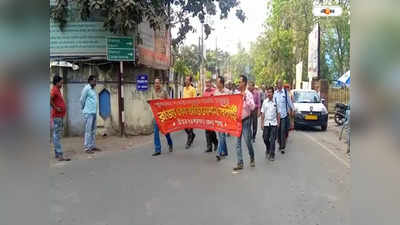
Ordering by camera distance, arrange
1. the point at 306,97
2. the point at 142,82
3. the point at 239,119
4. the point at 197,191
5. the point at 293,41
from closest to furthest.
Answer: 1. the point at 197,191
2. the point at 239,119
3. the point at 142,82
4. the point at 306,97
5. the point at 293,41

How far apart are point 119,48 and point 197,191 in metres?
6.64

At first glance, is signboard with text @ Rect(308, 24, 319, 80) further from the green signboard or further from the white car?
the green signboard

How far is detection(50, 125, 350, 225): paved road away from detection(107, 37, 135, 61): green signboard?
349 centimetres

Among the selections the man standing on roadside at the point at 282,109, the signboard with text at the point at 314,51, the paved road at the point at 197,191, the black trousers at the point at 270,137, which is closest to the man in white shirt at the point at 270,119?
the black trousers at the point at 270,137

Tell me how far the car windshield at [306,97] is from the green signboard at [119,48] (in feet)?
25.0

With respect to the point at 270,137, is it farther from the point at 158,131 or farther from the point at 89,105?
the point at 89,105

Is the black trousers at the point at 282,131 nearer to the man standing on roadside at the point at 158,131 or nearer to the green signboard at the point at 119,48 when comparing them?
the man standing on roadside at the point at 158,131

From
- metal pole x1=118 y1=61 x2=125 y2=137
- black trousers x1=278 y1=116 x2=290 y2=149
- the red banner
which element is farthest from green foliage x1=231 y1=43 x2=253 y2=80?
the red banner

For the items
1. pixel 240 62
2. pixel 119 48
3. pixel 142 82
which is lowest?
pixel 142 82

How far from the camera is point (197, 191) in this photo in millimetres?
5363

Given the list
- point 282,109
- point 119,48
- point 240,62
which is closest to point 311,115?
point 282,109
